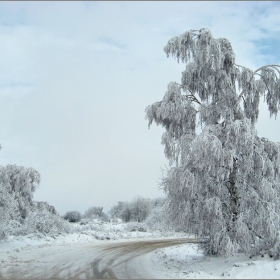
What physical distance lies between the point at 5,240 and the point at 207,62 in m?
16.3

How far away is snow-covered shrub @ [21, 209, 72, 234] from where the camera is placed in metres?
23.6

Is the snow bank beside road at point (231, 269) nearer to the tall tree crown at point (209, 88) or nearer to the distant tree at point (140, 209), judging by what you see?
the tall tree crown at point (209, 88)

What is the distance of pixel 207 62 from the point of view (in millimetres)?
11820

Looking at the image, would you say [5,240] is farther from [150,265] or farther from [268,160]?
[268,160]

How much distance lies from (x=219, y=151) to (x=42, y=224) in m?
18.5

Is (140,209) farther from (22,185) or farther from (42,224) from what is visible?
(42,224)

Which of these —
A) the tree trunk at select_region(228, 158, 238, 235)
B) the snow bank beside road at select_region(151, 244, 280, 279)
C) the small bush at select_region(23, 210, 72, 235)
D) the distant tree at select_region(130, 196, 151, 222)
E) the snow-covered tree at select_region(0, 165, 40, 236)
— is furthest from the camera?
the distant tree at select_region(130, 196, 151, 222)

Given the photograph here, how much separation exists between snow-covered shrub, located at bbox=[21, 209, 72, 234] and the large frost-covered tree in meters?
15.6

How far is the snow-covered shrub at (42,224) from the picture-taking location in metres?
23.6

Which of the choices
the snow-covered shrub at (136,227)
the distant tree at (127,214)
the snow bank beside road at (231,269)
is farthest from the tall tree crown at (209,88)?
the distant tree at (127,214)

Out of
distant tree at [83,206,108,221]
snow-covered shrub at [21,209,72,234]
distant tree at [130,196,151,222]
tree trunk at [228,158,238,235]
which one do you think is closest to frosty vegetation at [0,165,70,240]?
snow-covered shrub at [21,209,72,234]

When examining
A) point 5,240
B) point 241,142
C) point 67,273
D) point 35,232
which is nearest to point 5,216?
point 5,240

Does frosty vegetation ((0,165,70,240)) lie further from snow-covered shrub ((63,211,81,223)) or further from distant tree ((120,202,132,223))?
distant tree ((120,202,132,223))

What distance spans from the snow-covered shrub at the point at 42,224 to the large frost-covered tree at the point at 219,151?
15.6 meters
